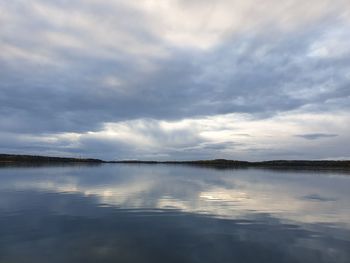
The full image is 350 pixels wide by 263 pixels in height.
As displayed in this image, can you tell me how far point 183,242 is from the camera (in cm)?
1789

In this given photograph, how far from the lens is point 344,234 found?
20266mm

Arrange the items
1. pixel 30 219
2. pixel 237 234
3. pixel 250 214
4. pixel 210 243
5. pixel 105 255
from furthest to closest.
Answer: pixel 250 214 < pixel 30 219 < pixel 237 234 < pixel 210 243 < pixel 105 255

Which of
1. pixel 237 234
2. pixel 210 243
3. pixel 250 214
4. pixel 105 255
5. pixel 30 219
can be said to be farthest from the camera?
pixel 250 214

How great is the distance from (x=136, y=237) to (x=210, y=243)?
163 inches

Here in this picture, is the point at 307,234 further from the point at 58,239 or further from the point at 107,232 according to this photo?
the point at 58,239

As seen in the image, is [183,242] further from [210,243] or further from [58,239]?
[58,239]

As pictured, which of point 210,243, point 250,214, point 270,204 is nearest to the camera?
point 210,243

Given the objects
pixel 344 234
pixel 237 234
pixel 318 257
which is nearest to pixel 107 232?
A: pixel 237 234

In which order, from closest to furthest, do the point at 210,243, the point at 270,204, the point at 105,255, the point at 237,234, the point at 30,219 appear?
the point at 105,255 < the point at 210,243 < the point at 237,234 < the point at 30,219 < the point at 270,204

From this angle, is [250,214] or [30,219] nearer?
[30,219]

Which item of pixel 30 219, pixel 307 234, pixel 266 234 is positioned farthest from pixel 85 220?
pixel 307 234

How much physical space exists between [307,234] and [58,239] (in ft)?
46.5

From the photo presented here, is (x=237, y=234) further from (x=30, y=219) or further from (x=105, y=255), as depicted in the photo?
(x=30, y=219)

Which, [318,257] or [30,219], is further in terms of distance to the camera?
[30,219]
